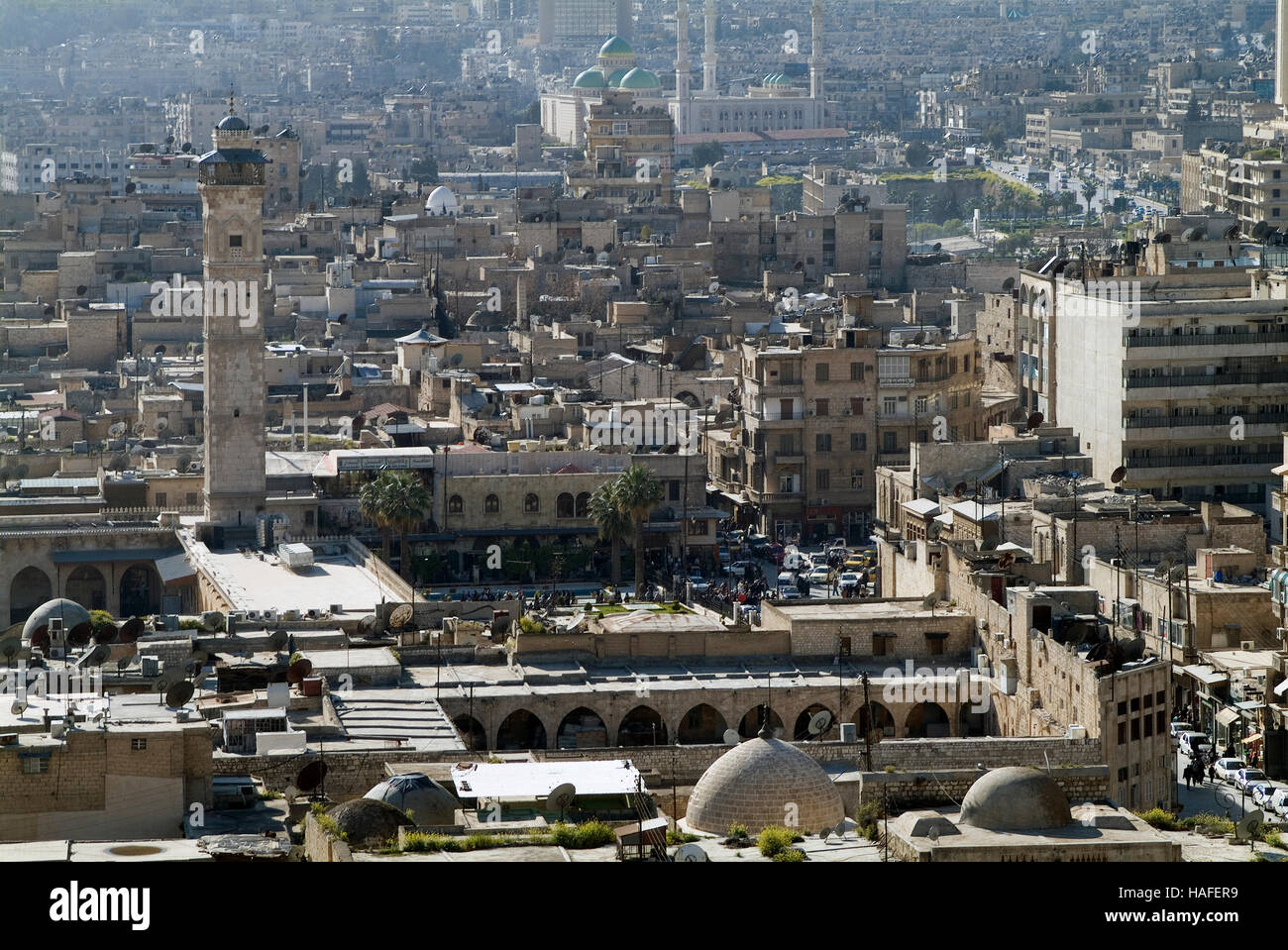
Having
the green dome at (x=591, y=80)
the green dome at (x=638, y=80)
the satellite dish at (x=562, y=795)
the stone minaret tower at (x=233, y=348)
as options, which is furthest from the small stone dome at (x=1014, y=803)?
the green dome at (x=591, y=80)

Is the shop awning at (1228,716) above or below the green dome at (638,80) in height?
below

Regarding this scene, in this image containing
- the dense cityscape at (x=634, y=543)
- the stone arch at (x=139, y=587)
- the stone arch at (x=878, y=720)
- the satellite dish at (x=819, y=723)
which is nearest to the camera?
the dense cityscape at (x=634, y=543)

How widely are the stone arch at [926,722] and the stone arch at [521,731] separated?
5.13m

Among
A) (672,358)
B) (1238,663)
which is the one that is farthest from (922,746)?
(672,358)

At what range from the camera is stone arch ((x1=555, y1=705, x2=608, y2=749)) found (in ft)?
128

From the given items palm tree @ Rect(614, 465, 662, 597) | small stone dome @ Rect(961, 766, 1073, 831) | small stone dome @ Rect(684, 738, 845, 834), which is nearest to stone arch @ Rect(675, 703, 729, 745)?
small stone dome @ Rect(684, 738, 845, 834)

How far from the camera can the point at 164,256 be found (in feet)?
353

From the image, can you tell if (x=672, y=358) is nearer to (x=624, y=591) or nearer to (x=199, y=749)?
(x=624, y=591)

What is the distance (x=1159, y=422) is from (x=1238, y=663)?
55.9ft

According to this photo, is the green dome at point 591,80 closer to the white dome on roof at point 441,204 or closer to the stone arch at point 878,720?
the white dome on roof at point 441,204

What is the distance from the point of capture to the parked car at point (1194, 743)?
3947cm

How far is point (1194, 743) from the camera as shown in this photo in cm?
3969
